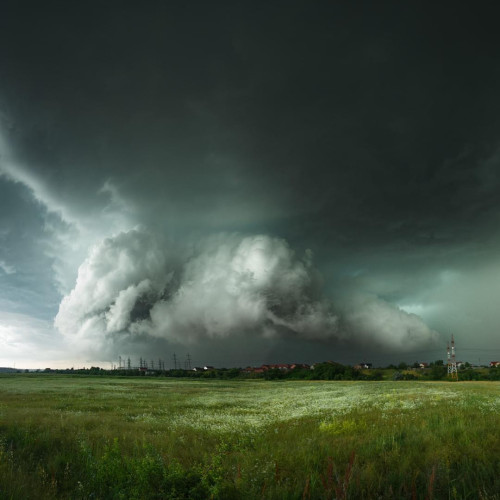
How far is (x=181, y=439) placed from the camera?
11.0 m

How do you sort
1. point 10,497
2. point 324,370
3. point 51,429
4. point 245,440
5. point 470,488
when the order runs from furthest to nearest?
point 324,370, point 51,429, point 245,440, point 470,488, point 10,497

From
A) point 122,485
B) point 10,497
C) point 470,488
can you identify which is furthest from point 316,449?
point 10,497

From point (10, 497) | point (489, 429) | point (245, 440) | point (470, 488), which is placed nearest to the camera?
point (10, 497)

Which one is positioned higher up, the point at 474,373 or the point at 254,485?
the point at 254,485

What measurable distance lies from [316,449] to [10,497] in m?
6.16

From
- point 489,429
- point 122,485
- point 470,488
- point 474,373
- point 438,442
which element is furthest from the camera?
point 474,373

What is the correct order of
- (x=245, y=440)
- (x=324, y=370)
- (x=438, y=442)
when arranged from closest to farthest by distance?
1. (x=438, y=442)
2. (x=245, y=440)
3. (x=324, y=370)

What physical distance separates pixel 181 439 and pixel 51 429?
16.0ft

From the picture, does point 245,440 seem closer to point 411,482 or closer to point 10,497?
point 411,482

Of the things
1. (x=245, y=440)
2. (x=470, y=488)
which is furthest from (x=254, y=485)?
(x=245, y=440)

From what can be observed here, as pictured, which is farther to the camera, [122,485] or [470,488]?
[122,485]

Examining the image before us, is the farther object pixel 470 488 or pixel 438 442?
pixel 438 442

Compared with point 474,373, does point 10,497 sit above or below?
above

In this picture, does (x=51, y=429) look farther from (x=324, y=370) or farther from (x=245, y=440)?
(x=324, y=370)
